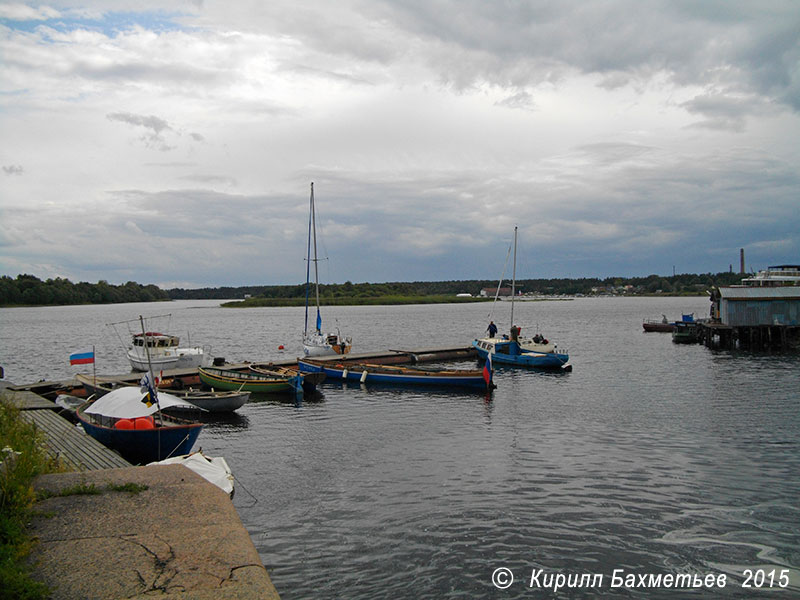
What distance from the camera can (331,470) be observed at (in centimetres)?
1895

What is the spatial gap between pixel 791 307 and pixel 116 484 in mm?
66254

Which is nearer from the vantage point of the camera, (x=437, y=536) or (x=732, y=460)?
(x=437, y=536)

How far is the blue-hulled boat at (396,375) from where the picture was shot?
3572 cm

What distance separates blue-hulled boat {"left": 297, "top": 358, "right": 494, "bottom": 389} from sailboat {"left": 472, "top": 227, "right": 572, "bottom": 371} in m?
8.39

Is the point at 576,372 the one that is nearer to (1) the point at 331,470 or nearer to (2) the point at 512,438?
(2) the point at 512,438

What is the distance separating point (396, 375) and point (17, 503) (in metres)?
29.4

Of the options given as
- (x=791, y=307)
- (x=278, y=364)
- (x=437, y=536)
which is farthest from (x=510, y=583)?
(x=791, y=307)

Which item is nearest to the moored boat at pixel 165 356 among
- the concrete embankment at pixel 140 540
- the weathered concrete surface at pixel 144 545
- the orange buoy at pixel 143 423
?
the orange buoy at pixel 143 423

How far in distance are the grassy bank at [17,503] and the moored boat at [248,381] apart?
67.0 ft

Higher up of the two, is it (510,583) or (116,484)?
(116,484)

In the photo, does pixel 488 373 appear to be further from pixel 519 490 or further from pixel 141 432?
pixel 141 432

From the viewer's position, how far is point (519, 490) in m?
16.7

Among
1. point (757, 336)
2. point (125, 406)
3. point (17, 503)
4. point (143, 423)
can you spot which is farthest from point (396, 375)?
point (757, 336)

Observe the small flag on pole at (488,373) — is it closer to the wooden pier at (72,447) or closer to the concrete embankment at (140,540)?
the wooden pier at (72,447)
